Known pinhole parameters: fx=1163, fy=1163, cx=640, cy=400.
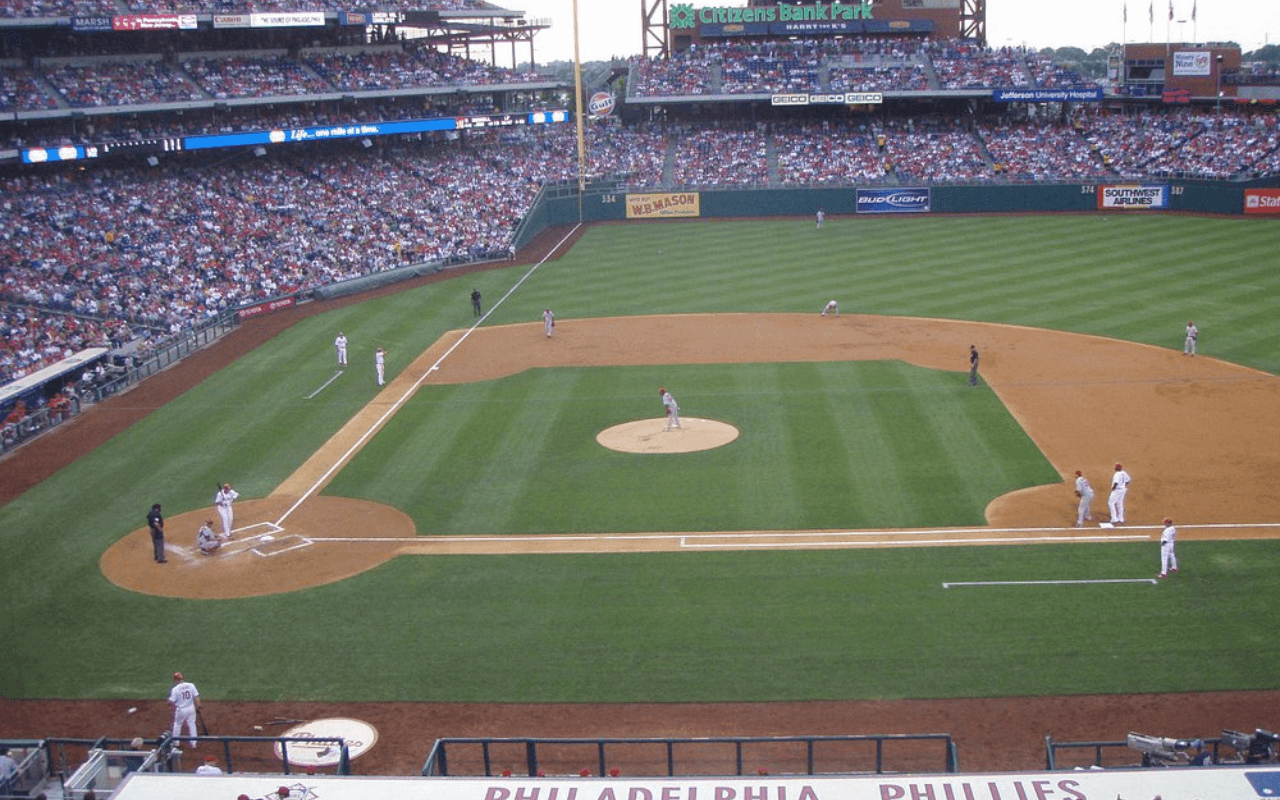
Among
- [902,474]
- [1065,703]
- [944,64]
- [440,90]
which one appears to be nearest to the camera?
[1065,703]

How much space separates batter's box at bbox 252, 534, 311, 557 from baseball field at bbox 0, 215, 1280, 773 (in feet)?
0.99

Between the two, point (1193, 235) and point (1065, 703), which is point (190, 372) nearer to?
point (1065, 703)

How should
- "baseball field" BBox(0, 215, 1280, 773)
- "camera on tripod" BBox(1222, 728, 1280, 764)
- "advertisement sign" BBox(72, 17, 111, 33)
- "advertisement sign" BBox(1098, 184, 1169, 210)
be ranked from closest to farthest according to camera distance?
"camera on tripod" BBox(1222, 728, 1280, 764) < "baseball field" BBox(0, 215, 1280, 773) < "advertisement sign" BBox(72, 17, 111, 33) < "advertisement sign" BBox(1098, 184, 1169, 210)

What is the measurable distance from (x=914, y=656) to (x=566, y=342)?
76.6 feet

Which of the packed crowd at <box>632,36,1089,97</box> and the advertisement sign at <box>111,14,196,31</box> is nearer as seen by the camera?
the advertisement sign at <box>111,14,196,31</box>

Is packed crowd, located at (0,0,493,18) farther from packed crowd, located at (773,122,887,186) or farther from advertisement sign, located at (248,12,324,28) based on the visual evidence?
packed crowd, located at (773,122,887,186)

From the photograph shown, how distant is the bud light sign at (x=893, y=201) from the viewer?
6638cm

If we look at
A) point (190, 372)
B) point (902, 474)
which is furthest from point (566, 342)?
point (902, 474)

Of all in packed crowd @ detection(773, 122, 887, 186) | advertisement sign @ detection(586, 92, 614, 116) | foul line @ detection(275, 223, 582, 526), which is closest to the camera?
foul line @ detection(275, 223, 582, 526)

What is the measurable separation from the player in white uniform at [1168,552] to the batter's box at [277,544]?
49.5 ft

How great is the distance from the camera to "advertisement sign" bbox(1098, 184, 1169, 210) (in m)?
62.2

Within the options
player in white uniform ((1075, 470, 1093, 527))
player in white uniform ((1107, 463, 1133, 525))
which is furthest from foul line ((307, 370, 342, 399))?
player in white uniform ((1107, 463, 1133, 525))

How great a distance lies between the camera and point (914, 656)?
16.7 metres

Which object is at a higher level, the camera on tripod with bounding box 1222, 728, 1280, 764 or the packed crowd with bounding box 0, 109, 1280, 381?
the packed crowd with bounding box 0, 109, 1280, 381
